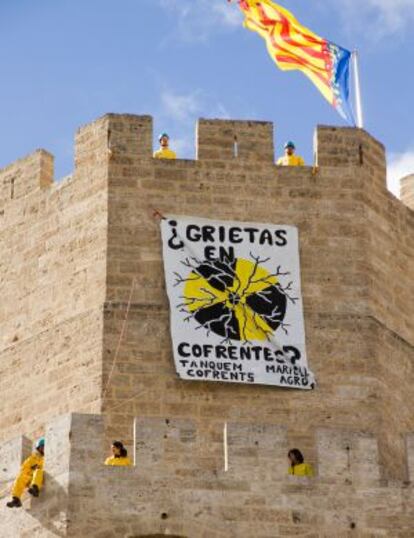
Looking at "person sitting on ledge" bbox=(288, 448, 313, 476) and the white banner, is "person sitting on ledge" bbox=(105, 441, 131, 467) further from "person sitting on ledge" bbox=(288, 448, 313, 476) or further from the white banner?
the white banner

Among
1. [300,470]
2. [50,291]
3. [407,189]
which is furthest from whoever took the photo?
[407,189]

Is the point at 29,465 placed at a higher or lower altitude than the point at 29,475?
higher

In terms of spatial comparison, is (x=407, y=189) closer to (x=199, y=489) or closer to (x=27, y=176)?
(x=27, y=176)

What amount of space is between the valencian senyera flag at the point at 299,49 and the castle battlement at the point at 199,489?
7436 mm

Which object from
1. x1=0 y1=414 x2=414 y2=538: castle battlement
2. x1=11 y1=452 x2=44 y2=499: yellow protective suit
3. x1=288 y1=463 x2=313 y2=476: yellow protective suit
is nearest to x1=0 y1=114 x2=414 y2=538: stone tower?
x1=0 y1=414 x2=414 y2=538: castle battlement

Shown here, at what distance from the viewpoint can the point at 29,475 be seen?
28.1 metres

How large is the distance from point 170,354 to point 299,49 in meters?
5.89

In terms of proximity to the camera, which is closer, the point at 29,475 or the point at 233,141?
the point at 29,475

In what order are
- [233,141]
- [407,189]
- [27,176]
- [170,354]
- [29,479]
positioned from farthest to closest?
[407,189]
[27,176]
[233,141]
[170,354]
[29,479]

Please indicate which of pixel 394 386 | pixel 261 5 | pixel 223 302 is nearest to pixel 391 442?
pixel 394 386

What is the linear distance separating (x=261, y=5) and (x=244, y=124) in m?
2.64

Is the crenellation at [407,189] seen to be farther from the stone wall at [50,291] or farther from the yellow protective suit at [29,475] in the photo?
the yellow protective suit at [29,475]

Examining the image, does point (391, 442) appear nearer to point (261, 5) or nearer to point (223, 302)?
point (223, 302)

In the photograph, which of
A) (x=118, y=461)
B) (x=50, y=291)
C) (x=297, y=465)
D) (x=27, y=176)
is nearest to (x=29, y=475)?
(x=118, y=461)
